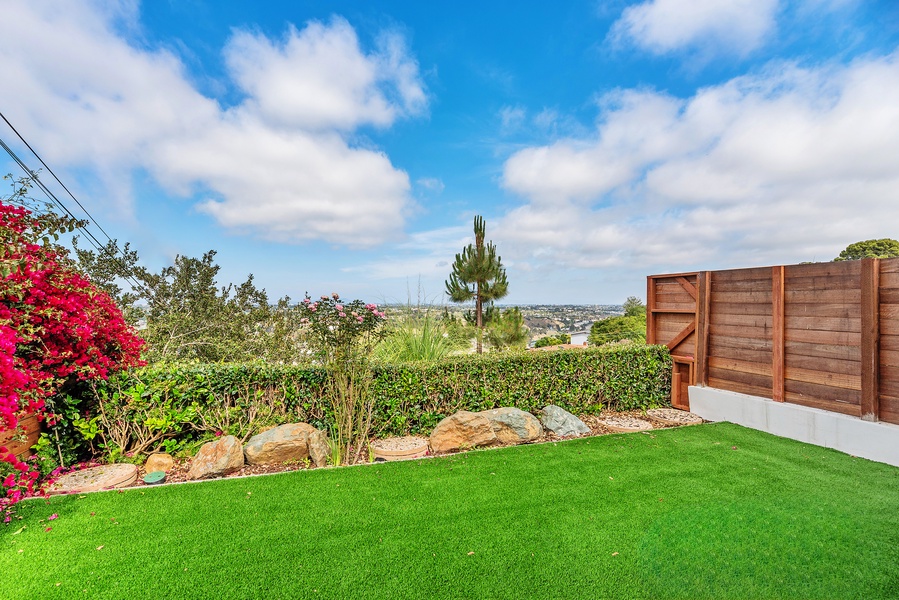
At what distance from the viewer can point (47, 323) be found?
296 cm

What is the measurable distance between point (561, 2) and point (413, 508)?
7.05 meters

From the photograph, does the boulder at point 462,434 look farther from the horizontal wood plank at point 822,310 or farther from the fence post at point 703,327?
the horizontal wood plank at point 822,310

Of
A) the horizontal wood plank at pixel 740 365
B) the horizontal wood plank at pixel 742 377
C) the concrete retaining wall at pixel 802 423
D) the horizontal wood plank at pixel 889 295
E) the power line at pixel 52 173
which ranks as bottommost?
the concrete retaining wall at pixel 802 423

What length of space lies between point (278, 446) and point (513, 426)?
2.38 metres

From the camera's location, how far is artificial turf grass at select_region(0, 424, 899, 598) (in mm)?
1847

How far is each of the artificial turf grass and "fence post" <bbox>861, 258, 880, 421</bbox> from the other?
1.95 feet

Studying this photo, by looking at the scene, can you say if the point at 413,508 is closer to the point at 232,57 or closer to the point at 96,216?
the point at 232,57

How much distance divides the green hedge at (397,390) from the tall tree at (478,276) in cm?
714

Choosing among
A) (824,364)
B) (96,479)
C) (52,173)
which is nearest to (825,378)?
(824,364)

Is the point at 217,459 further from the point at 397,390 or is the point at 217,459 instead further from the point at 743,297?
the point at 743,297

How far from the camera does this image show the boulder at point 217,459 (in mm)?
3188

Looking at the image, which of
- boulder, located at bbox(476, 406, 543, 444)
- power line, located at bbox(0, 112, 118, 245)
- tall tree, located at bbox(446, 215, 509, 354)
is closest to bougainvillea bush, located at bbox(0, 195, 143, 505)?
power line, located at bbox(0, 112, 118, 245)

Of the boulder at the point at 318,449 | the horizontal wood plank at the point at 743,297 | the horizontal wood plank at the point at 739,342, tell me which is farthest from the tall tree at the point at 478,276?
the boulder at the point at 318,449

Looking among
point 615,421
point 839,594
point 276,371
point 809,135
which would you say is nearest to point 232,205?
point 276,371
